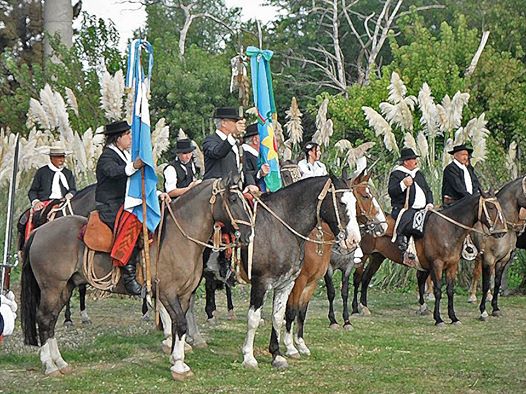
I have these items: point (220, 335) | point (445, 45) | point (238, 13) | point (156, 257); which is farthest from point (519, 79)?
point (238, 13)

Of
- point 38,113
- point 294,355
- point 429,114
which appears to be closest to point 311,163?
point 294,355

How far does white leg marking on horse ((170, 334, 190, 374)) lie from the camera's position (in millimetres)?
9105

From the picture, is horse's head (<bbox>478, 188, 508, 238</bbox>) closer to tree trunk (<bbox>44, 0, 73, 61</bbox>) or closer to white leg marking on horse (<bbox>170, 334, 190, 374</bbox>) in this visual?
white leg marking on horse (<bbox>170, 334, 190, 374</bbox>)

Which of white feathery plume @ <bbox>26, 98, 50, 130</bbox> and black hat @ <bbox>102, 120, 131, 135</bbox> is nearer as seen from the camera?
black hat @ <bbox>102, 120, 131, 135</bbox>

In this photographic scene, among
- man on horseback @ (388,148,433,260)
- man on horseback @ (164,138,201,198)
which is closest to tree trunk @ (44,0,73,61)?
man on horseback @ (388,148,433,260)

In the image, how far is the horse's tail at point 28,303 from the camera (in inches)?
374

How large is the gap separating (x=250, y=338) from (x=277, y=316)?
406 millimetres

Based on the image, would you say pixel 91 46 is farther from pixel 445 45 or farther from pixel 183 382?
pixel 183 382

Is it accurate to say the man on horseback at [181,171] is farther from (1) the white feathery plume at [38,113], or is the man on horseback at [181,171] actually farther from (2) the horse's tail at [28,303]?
(1) the white feathery plume at [38,113]

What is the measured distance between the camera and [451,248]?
1310cm

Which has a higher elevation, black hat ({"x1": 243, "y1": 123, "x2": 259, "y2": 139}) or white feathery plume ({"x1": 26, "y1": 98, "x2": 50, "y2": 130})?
white feathery plume ({"x1": 26, "y1": 98, "x2": 50, "y2": 130})

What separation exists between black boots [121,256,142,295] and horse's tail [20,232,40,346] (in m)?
1.03

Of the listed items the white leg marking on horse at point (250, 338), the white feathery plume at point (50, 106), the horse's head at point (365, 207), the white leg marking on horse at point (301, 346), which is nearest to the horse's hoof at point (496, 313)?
the horse's head at point (365, 207)

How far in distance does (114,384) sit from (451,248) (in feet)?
19.7
